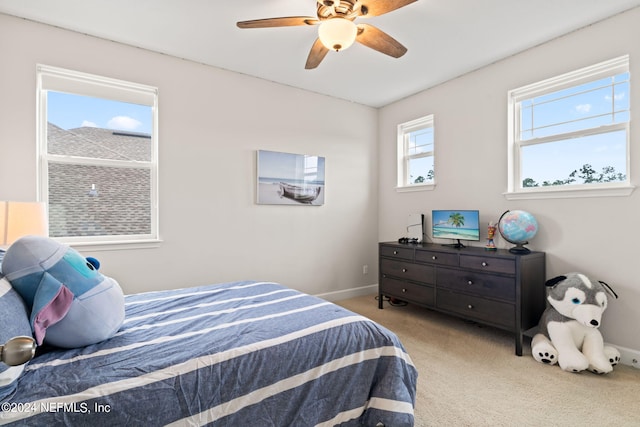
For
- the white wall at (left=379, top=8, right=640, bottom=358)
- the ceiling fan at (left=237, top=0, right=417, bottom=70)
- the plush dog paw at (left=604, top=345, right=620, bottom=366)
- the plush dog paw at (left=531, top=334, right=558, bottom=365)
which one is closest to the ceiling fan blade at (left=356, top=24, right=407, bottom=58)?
the ceiling fan at (left=237, top=0, right=417, bottom=70)

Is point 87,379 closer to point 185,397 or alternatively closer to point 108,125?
point 185,397

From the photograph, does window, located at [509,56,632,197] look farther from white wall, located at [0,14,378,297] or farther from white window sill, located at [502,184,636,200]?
white wall, located at [0,14,378,297]

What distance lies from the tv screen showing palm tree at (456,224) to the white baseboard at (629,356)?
134 cm

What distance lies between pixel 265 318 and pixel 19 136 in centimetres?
256

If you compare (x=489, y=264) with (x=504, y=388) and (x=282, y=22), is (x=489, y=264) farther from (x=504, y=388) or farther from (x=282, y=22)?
(x=282, y=22)

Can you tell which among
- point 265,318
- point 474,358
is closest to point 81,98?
point 265,318

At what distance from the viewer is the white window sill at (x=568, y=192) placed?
96.2 inches

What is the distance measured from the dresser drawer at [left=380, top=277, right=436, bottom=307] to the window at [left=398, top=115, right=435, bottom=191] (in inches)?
48.9

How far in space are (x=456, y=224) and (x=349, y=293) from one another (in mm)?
1698

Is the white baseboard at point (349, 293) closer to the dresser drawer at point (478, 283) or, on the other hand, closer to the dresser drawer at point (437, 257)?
the dresser drawer at point (437, 257)

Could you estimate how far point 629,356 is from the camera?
240 cm

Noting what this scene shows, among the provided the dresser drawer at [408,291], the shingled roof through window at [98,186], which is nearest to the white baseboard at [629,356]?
the dresser drawer at [408,291]

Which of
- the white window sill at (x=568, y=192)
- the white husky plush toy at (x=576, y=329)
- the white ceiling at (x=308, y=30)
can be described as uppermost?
the white ceiling at (x=308, y=30)

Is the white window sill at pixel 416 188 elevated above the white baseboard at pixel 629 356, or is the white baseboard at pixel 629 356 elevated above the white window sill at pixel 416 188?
the white window sill at pixel 416 188
